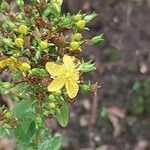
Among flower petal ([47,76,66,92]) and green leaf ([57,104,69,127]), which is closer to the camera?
flower petal ([47,76,66,92])

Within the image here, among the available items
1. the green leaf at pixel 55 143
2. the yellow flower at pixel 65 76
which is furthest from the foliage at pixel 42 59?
the green leaf at pixel 55 143

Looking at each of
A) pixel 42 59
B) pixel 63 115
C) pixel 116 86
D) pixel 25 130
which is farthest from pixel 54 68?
pixel 116 86

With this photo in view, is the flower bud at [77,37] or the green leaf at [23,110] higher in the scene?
the flower bud at [77,37]

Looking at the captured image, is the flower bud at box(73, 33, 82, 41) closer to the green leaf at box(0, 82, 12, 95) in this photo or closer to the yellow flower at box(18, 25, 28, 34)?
the yellow flower at box(18, 25, 28, 34)

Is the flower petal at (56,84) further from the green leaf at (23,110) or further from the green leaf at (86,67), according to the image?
the green leaf at (23,110)

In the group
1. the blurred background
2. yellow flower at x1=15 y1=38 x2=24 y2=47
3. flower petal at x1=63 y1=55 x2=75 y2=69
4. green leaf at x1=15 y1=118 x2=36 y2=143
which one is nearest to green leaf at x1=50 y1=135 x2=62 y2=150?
green leaf at x1=15 y1=118 x2=36 y2=143

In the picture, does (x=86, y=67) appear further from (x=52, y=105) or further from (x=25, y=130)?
(x=25, y=130)

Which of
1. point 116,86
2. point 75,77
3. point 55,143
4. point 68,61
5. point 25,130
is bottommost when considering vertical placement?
point 116,86
